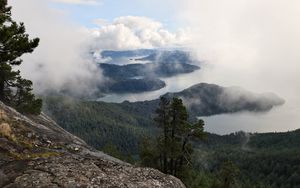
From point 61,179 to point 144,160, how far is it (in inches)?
1880

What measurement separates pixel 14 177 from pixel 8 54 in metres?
22.5

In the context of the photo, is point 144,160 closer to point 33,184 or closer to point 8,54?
point 8,54

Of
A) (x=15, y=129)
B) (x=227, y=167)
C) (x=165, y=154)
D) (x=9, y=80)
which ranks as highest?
(x=9, y=80)

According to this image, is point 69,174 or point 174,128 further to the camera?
point 174,128

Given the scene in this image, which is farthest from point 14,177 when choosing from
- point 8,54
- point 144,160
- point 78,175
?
point 144,160

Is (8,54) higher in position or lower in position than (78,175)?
higher

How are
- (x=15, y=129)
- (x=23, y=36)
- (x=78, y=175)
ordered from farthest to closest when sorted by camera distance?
(x=23, y=36)
(x=15, y=129)
(x=78, y=175)

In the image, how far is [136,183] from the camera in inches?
750

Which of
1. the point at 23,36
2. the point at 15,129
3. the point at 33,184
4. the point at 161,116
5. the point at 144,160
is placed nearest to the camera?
the point at 33,184

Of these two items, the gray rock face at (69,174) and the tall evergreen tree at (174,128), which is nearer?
the gray rock face at (69,174)

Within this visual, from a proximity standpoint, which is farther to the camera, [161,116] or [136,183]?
[161,116]

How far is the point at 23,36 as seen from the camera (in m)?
36.9

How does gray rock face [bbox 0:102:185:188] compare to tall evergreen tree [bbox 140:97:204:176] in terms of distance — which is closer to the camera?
gray rock face [bbox 0:102:185:188]

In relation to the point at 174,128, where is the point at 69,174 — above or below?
below
